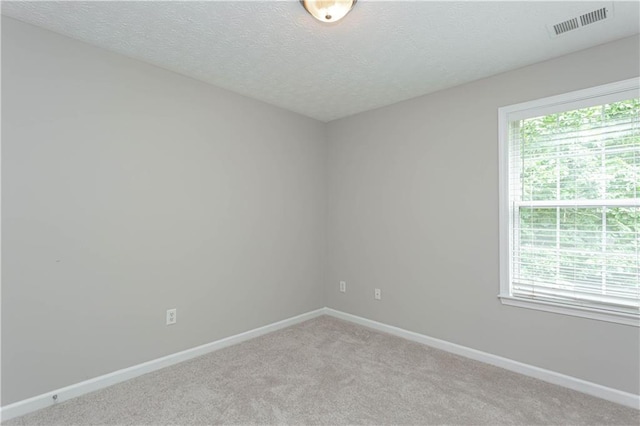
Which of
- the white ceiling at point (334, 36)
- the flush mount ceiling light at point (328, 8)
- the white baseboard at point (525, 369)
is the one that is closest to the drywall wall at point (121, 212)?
the white ceiling at point (334, 36)

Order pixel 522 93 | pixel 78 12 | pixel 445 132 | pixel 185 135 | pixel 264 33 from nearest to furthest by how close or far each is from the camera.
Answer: pixel 78 12
pixel 264 33
pixel 522 93
pixel 185 135
pixel 445 132

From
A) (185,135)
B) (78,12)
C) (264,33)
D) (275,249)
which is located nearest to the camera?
(78,12)

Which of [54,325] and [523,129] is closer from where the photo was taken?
[54,325]

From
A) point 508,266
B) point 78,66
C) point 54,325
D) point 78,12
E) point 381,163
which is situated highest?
point 78,12

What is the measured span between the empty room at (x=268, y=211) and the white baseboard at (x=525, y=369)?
0.01 meters

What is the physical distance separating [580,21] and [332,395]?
2.91 meters

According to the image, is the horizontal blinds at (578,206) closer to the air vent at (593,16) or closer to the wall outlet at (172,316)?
the air vent at (593,16)

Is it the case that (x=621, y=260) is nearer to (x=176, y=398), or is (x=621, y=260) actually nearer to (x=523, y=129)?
(x=523, y=129)

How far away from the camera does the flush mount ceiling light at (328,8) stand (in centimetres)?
171

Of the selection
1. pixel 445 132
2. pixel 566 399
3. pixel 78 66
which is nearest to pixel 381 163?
pixel 445 132

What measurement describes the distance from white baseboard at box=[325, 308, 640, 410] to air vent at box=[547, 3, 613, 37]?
2411mm

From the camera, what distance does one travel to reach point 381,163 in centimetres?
349

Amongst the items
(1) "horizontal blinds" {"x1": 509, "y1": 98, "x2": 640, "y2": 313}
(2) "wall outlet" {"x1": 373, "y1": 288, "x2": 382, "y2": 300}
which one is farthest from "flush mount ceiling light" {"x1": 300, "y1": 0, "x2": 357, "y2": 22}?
(2) "wall outlet" {"x1": 373, "y1": 288, "x2": 382, "y2": 300}

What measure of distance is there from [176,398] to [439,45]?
120 inches
